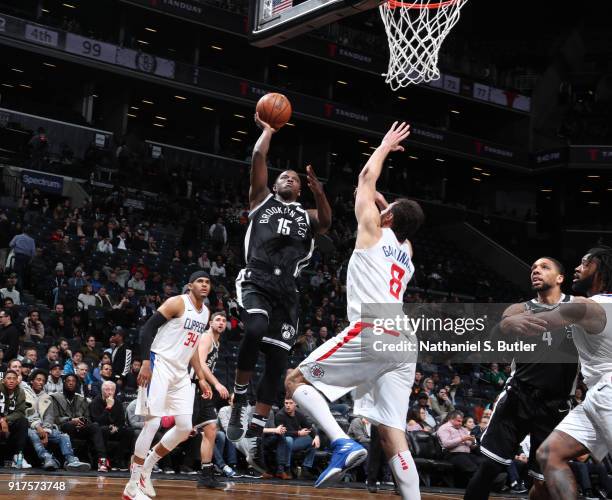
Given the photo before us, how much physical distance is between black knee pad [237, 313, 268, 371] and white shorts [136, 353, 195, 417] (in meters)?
1.36

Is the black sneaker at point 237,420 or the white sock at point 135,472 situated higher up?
the black sneaker at point 237,420

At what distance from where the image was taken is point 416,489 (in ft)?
19.7

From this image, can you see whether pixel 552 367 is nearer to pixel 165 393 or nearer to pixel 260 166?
pixel 260 166

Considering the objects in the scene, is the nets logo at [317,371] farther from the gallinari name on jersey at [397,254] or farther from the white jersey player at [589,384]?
the white jersey player at [589,384]

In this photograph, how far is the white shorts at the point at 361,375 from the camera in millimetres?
6059

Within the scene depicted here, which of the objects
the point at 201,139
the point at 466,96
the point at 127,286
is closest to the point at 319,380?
the point at 127,286

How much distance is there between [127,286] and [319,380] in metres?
13.0

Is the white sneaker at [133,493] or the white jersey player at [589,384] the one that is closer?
the white jersey player at [589,384]

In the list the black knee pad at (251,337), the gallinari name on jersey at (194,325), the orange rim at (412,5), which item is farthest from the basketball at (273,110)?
the orange rim at (412,5)

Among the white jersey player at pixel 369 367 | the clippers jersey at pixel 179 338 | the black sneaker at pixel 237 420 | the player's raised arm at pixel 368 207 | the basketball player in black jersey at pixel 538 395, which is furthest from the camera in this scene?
the clippers jersey at pixel 179 338

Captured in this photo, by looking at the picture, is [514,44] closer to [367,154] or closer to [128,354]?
[367,154]

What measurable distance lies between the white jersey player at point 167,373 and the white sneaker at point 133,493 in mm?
69

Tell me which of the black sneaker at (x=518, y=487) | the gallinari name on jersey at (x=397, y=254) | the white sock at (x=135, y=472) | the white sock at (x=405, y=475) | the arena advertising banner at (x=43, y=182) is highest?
the arena advertising banner at (x=43, y=182)

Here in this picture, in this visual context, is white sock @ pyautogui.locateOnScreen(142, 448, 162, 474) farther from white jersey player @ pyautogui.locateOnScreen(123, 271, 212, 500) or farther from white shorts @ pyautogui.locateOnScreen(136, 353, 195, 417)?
white shorts @ pyautogui.locateOnScreen(136, 353, 195, 417)
